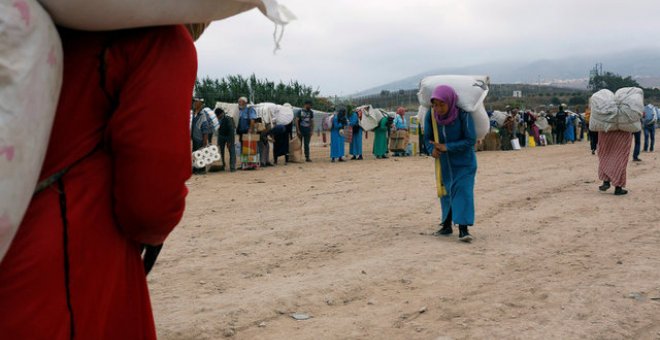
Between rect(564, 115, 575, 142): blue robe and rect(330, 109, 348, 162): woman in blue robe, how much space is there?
14357 mm

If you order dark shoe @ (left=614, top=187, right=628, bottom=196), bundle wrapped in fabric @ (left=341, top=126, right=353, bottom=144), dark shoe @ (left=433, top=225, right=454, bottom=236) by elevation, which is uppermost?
bundle wrapped in fabric @ (left=341, top=126, right=353, bottom=144)

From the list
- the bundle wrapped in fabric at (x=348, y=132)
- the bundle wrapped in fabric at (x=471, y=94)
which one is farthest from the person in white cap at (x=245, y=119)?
the bundle wrapped in fabric at (x=471, y=94)

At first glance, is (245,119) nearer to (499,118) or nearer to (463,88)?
(463,88)

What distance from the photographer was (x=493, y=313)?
3.93 meters

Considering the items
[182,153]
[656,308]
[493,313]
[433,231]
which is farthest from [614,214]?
[182,153]

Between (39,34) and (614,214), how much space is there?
7.72 meters

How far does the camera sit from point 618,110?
9.10 metres

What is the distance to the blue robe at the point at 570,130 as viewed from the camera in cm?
2775

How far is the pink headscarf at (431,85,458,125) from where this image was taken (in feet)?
19.7

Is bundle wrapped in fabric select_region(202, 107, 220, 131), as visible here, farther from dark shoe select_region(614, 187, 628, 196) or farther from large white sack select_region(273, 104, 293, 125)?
dark shoe select_region(614, 187, 628, 196)

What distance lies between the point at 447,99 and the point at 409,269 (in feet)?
6.26

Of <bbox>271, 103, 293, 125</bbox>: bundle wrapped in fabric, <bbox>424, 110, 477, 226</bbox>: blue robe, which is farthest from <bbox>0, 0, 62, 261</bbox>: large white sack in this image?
<bbox>271, 103, 293, 125</bbox>: bundle wrapped in fabric

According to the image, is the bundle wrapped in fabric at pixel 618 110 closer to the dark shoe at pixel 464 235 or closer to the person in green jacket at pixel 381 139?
the dark shoe at pixel 464 235

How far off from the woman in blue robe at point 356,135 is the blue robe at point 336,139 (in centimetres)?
43
